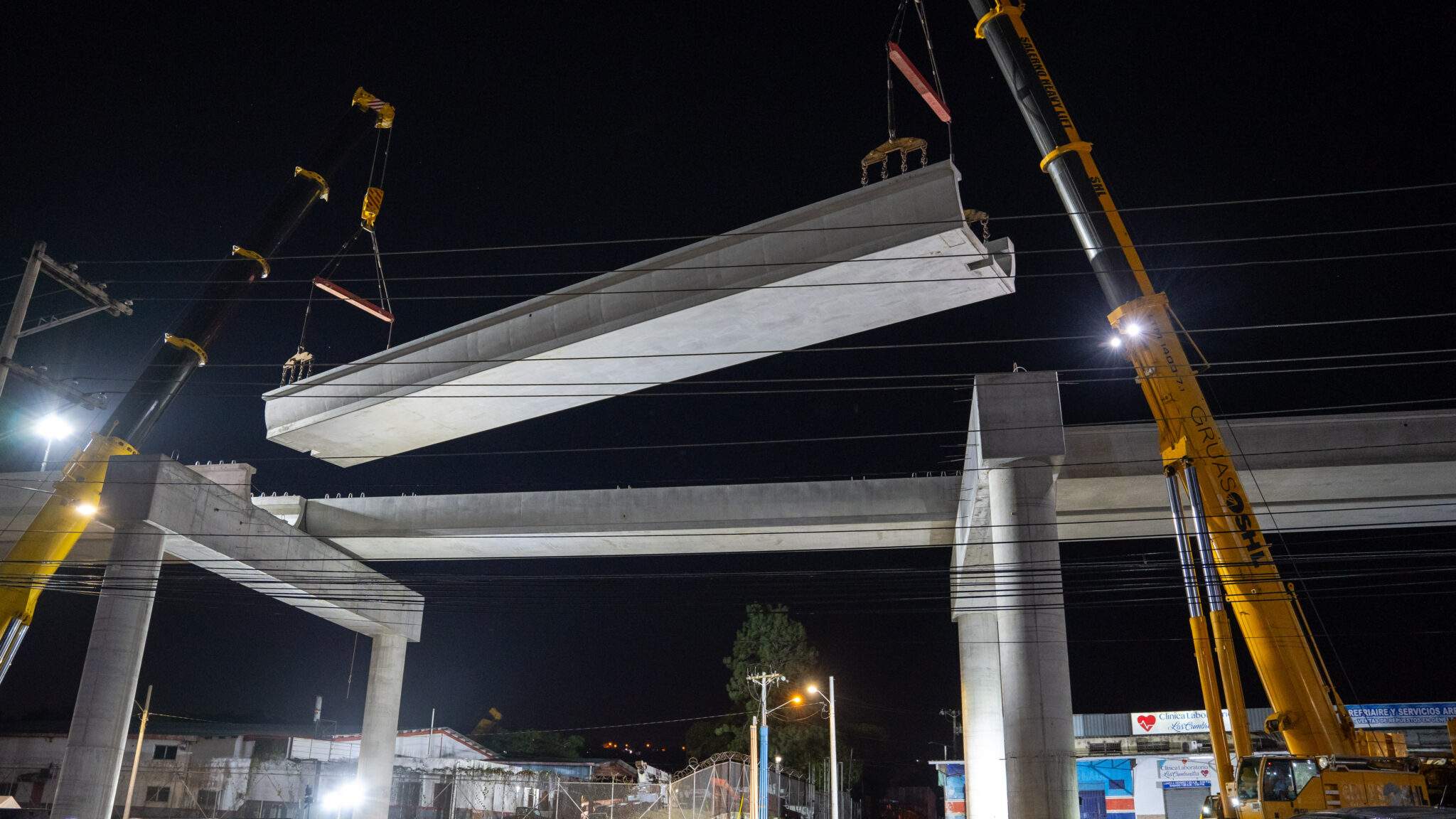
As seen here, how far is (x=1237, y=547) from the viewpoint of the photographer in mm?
17266

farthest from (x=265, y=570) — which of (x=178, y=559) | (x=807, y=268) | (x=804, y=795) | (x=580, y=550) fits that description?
(x=804, y=795)

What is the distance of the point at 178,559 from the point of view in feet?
98.4

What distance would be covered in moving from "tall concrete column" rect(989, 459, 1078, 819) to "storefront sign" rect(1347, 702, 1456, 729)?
27554 mm

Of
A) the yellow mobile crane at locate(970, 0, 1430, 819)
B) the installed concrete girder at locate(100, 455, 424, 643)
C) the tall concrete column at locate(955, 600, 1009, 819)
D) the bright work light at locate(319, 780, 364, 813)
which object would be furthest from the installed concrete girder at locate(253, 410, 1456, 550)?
the bright work light at locate(319, 780, 364, 813)

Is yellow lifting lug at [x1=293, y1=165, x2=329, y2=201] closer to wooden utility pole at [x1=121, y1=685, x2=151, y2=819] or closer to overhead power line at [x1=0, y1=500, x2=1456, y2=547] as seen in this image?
overhead power line at [x1=0, y1=500, x2=1456, y2=547]

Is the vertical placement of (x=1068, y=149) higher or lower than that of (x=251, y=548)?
higher

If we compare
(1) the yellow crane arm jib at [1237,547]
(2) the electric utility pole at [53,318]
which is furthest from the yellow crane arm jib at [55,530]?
(1) the yellow crane arm jib at [1237,547]

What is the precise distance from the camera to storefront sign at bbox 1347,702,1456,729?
4141cm

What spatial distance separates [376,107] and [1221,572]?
921 inches

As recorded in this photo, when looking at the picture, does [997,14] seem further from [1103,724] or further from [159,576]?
[1103,724]

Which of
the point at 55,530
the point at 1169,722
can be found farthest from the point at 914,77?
the point at 1169,722

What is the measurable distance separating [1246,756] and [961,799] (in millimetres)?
38940

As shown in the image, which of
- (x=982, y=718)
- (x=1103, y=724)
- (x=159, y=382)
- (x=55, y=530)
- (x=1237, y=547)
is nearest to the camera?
(x=1237, y=547)

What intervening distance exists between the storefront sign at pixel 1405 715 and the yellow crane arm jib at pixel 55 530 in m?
44.8
